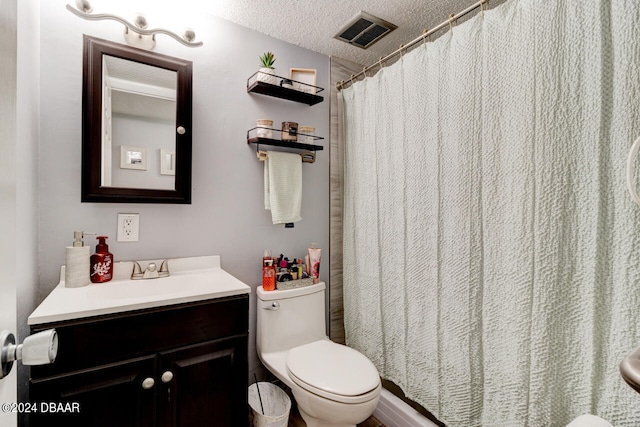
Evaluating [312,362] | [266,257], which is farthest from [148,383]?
[266,257]

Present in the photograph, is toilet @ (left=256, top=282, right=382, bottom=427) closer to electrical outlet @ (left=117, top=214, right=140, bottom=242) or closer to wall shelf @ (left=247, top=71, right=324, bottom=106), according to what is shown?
electrical outlet @ (left=117, top=214, right=140, bottom=242)

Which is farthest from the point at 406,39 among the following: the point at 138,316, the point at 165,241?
the point at 138,316

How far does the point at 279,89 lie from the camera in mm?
1744

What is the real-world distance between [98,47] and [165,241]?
91cm

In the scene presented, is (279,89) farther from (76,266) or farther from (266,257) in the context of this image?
(76,266)

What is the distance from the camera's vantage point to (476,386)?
1284 mm

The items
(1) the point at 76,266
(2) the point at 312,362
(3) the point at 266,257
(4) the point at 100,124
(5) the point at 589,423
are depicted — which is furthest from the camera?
(3) the point at 266,257

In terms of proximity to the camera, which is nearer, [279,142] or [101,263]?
[101,263]

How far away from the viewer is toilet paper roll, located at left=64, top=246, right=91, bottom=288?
124 cm

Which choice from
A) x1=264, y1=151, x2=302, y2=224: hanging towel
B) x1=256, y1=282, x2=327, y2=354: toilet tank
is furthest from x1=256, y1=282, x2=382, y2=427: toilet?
x1=264, y1=151, x2=302, y2=224: hanging towel

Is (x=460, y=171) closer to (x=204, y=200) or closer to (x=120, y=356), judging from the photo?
(x=204, y=200)

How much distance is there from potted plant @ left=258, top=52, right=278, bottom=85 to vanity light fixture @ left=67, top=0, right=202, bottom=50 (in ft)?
1.10

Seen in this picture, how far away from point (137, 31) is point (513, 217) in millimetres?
1774

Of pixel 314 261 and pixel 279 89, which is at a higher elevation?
pixel 279 89
